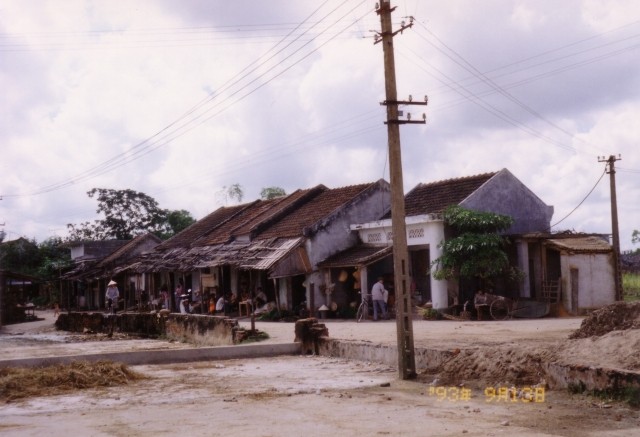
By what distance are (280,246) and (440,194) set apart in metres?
6.72

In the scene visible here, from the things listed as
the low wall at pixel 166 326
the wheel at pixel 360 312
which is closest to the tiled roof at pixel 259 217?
the low wall at pixel 166 326

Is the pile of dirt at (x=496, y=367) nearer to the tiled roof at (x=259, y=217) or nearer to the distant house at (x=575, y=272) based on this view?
the distant house at (x=575, y=272)

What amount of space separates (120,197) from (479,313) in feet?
131

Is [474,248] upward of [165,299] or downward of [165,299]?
upward

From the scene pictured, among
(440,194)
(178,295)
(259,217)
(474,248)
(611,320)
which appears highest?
(440,194)

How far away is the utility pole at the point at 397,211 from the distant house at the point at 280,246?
15031mm

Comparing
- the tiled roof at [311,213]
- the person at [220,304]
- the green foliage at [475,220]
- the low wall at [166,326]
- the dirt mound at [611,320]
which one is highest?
the tiled roof at [311,213]

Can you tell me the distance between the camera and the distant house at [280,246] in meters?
28.6

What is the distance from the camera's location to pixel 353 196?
100ft

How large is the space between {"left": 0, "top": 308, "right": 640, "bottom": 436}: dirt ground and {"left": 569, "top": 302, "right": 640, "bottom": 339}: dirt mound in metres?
0.71

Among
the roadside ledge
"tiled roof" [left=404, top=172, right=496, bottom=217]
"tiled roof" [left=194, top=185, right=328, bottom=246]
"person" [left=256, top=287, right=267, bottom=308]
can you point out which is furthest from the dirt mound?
"tiled roof" [left=194, top=185, right=328, bottom=246]

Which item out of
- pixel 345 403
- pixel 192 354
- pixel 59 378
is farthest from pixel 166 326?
pixel 345 403

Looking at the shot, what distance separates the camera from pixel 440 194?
28547 mm

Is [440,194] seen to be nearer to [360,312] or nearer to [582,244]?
[582,244]
